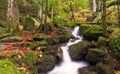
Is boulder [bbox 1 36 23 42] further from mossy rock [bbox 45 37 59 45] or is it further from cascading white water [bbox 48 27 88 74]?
cascading white water [bbox 48 27 88 74]

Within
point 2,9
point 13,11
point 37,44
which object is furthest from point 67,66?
point 2,9

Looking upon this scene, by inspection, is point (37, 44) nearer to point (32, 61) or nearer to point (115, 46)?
point (32, 61)

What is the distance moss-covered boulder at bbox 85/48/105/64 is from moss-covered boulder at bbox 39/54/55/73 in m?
2.18

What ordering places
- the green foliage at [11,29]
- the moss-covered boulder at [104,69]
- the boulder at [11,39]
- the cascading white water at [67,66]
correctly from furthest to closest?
the green foliage at [11,29] → the boulder at [11,39] → the cascading white water at [67,66] → the moss-covered boulder at [104,69]

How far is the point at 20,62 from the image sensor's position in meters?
9.44

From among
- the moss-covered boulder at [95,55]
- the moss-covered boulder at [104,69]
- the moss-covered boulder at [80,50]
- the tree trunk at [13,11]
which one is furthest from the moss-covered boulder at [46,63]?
the tree trunk at [13,11]

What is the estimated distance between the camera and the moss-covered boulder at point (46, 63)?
1128cm

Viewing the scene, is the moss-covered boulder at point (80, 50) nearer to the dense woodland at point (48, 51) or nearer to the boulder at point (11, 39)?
the dense woodland at point (48, 51)

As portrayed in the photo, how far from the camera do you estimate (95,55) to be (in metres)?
12.1

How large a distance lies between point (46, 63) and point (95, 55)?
284 cm

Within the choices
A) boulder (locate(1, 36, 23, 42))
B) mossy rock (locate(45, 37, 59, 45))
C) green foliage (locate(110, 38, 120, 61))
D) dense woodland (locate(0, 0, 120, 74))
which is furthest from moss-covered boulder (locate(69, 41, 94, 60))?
boulder (locate(1, 36, 23, 42))

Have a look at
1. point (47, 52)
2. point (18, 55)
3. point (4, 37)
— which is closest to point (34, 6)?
point (4, 37)

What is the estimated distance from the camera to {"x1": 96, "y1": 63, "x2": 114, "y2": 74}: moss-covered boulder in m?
11.0

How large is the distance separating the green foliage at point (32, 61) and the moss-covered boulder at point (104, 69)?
3357 millimetres
